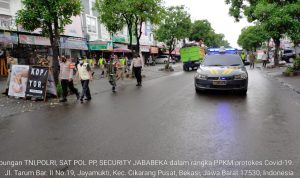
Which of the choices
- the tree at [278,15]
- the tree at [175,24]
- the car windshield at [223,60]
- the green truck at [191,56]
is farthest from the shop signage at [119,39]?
the car windshield at [223,60]

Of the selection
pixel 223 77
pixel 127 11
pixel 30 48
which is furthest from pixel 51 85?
pixel 30 48

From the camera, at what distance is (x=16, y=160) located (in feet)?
18.1

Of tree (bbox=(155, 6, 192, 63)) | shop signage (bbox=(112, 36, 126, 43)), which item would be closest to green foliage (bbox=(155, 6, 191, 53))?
tree (bbox=(155, 6, 192, 63))

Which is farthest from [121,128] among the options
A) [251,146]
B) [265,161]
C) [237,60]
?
[237,60]

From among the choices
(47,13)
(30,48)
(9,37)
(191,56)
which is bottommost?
(191,56)

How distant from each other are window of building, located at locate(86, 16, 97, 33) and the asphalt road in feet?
94.1

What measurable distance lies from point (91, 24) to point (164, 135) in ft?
113

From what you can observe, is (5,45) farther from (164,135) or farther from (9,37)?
(164,135)

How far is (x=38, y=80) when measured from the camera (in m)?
13.1

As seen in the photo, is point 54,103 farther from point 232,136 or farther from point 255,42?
point 255,42

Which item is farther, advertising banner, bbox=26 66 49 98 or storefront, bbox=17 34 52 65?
storefront, bbox=17 34 52 65

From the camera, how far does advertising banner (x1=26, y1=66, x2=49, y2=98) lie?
1306cm

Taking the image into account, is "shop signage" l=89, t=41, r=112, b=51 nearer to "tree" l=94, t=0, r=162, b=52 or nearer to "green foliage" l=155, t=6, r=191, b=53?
"green foliage" l=155, t=6, r=191, b=53

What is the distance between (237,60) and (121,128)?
7.76 metres
